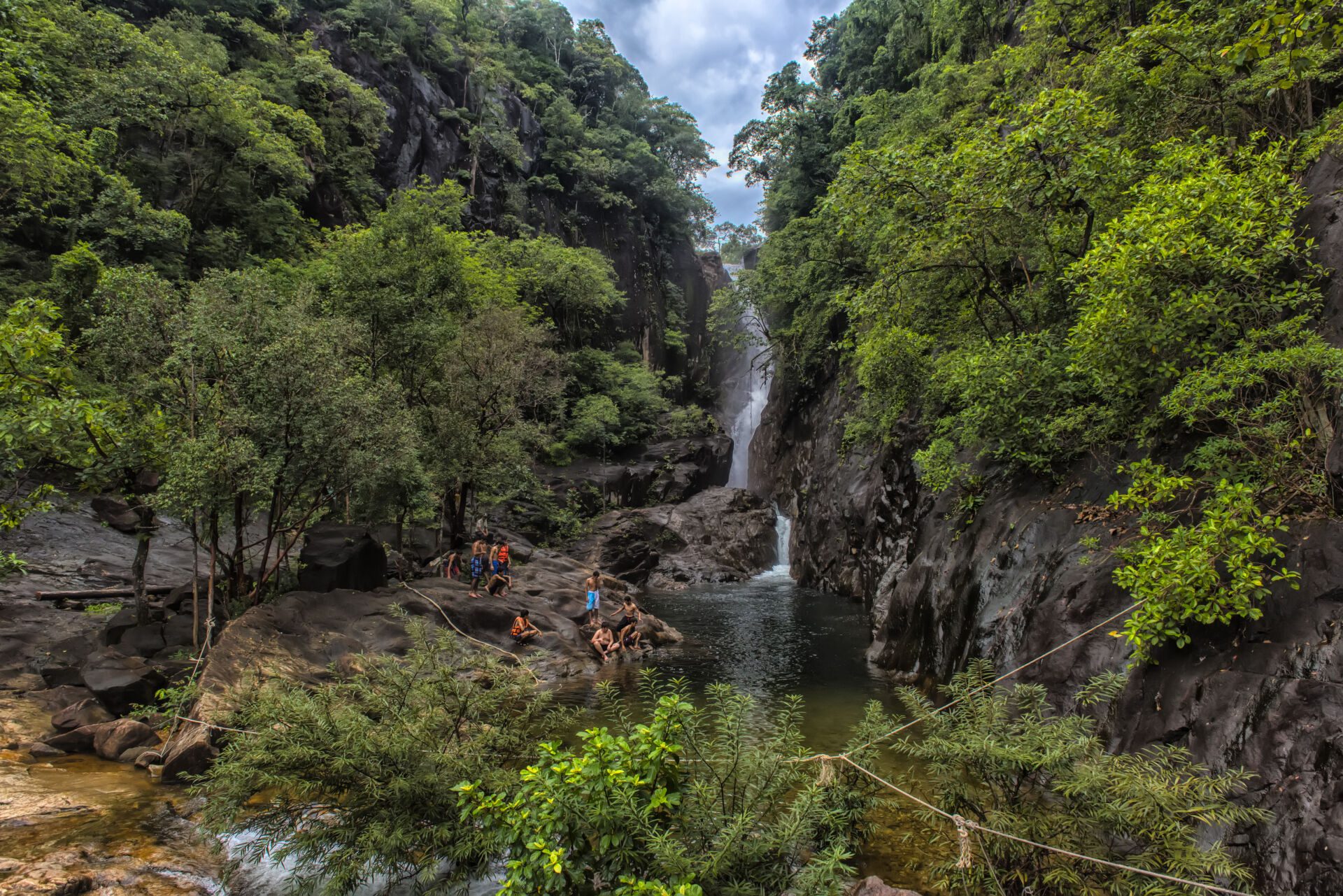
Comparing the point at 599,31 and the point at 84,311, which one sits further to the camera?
the point at 599,31

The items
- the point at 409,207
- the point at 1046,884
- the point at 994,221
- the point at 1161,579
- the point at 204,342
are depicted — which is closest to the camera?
the point at 1046,884

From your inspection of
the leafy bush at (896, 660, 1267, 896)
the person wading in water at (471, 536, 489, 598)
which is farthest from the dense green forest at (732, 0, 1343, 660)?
the person wading in water at (471, 536, 489, 598)

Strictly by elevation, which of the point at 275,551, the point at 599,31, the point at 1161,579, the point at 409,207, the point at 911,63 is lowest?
the point at 275,551

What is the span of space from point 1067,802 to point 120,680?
11388mm

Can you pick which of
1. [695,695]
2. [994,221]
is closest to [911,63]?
[994,221]

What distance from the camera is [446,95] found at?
38.6 m

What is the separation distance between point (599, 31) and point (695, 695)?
192 ft

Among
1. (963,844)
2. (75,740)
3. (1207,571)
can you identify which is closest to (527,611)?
(75,740)

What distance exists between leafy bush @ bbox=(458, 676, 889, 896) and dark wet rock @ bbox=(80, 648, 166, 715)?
7.10m

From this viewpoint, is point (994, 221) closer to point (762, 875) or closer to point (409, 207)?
point (762, 875)

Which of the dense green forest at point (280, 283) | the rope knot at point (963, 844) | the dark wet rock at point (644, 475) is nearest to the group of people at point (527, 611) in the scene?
the dense green forest at point (280, 283)

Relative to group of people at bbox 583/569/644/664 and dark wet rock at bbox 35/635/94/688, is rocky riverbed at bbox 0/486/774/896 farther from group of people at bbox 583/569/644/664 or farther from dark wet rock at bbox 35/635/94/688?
group of people at bbox 583/569/644/664

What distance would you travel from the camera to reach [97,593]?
11.5 meters

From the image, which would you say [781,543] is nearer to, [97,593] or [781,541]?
[781,541]
